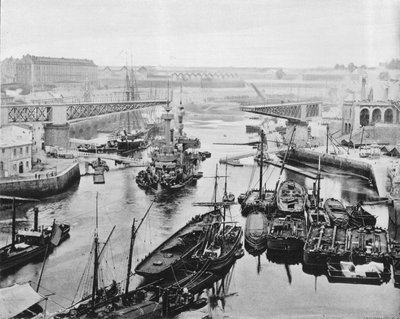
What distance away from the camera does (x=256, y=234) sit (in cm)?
803

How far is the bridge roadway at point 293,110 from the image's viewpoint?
1728 cm

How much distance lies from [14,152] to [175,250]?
15.6 feet

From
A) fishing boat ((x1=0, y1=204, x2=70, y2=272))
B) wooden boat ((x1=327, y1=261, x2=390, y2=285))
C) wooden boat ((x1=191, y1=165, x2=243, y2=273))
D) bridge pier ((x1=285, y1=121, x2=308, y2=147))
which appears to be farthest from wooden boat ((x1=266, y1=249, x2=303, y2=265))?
bridge pier ((x1=285, y1=121, x2=308, y2=147))

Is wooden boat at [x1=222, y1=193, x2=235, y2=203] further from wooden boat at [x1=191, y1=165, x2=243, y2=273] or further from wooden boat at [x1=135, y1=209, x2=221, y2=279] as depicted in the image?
wooden boat at [x1=191, y1=165, x2=243, y2=273]

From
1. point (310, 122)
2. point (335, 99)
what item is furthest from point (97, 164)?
point (335, 99)

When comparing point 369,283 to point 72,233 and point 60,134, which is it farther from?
point 60,134

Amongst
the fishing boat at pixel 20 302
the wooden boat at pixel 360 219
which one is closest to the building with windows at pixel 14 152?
the fishing boat at pixel 20 302

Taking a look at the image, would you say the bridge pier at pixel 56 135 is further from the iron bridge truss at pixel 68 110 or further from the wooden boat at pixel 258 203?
the wooden boat at pixel 258 203

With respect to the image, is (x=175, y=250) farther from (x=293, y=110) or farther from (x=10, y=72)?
(x=10, y=72)

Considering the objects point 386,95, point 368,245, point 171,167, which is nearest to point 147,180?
point 171,167

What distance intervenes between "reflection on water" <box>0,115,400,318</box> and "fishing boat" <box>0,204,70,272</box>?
15 centimetres

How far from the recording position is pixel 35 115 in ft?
→ 52.6

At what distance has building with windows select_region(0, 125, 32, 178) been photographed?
33.8 feet

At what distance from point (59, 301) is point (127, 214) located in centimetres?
338
